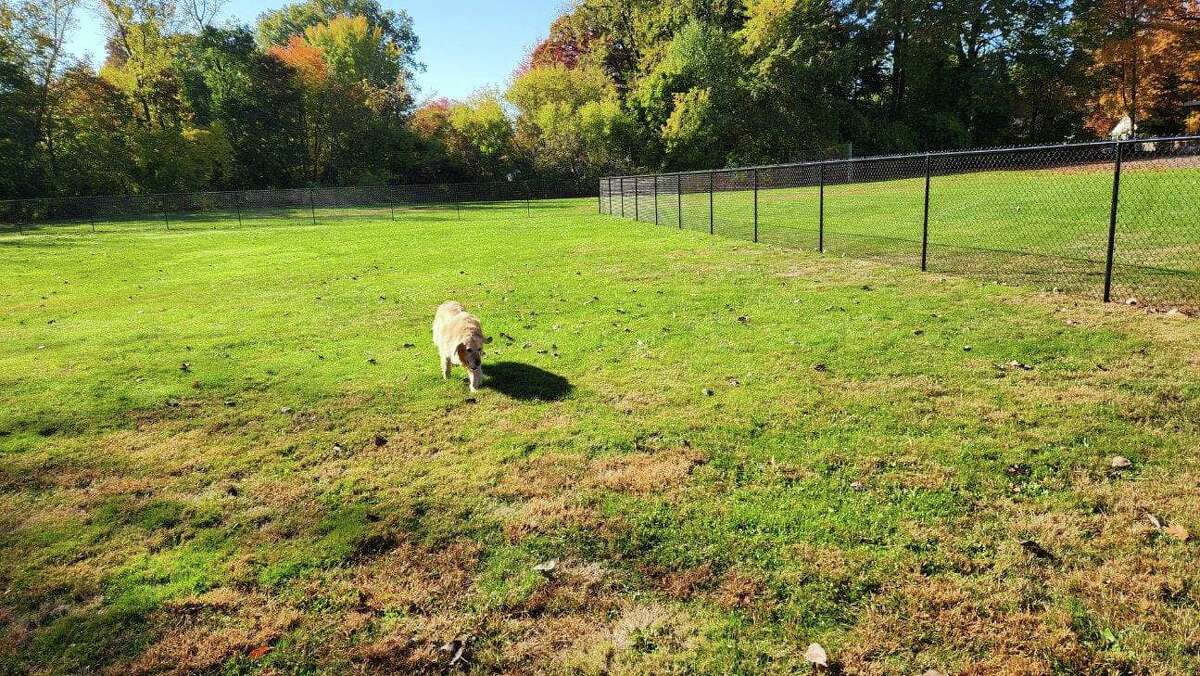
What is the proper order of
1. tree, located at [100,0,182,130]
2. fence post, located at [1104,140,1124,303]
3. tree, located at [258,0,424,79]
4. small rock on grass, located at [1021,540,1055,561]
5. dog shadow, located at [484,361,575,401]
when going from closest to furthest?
small rock on grass, located at [1021,540,1055,561] → dog shadow, located at [484,361,575,401] → fence post, located at [1104,140,1124,303] → tree, located at [100,0,182,130] → tree, located at [258,0,424,79]

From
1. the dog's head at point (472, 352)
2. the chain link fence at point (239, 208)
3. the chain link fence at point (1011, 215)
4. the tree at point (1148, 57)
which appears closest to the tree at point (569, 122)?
the chain link fence at point (239, 208)

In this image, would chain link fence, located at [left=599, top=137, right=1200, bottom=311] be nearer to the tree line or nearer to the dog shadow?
the dog shadow

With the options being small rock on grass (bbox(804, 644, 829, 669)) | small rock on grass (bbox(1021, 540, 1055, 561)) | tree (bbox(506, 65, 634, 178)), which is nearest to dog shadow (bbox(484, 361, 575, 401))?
small rock on grass (bbox(804, 644, 829, 669))

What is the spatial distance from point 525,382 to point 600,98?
47.5m

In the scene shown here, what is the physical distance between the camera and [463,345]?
531 centimetres

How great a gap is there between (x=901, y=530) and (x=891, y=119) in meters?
50.5

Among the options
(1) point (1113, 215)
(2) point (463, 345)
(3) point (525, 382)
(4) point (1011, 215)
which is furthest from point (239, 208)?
(1) point (1113, 215)

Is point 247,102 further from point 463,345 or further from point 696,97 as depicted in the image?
point 463,345

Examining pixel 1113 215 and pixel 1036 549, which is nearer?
pixel 1036 549

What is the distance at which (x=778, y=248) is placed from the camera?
12.7 m

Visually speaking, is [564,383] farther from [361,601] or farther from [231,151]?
[231,151]

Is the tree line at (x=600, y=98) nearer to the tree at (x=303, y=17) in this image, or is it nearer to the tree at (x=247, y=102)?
the tree at (x=247, y=102)

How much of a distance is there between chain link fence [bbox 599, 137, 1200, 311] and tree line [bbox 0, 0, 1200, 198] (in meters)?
18.9

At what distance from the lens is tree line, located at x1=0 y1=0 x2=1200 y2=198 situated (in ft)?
118
